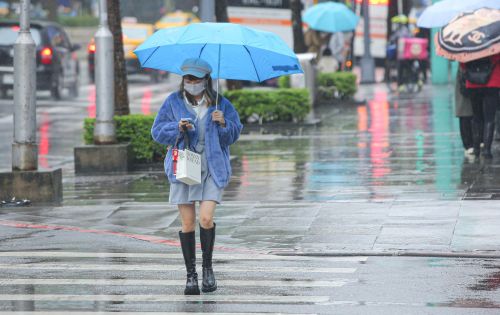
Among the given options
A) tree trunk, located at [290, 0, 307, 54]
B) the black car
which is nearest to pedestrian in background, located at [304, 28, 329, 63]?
tree trunk, located at [290, 0, 307, 54]

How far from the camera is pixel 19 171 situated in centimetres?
1438

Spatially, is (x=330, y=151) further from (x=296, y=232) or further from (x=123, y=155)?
(x=296, y=232)

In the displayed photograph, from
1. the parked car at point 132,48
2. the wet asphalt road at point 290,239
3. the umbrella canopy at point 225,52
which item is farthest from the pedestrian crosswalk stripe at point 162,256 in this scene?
the parked car at point 132,48

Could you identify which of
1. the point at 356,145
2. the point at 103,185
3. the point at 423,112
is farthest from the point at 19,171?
the point at 423,112

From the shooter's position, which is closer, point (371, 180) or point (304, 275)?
point (304, 275)

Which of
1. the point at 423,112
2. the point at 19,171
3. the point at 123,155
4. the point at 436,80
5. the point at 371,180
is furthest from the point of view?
the point at 436,80

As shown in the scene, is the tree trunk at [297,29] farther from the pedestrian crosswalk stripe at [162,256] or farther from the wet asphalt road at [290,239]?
the pedestrian crosswalk stripe at [162,256]

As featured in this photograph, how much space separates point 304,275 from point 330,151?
30.7 ft

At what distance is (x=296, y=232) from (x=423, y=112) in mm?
15126

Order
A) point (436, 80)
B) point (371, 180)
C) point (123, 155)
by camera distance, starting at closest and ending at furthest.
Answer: point (371, 180)
point (123, 155)
point (436, 80)

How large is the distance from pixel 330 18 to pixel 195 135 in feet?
72.6

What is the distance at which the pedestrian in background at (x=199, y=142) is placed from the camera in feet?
29.8

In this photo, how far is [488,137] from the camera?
16.8 m

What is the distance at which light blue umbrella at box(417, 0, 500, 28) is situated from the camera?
1845cm
